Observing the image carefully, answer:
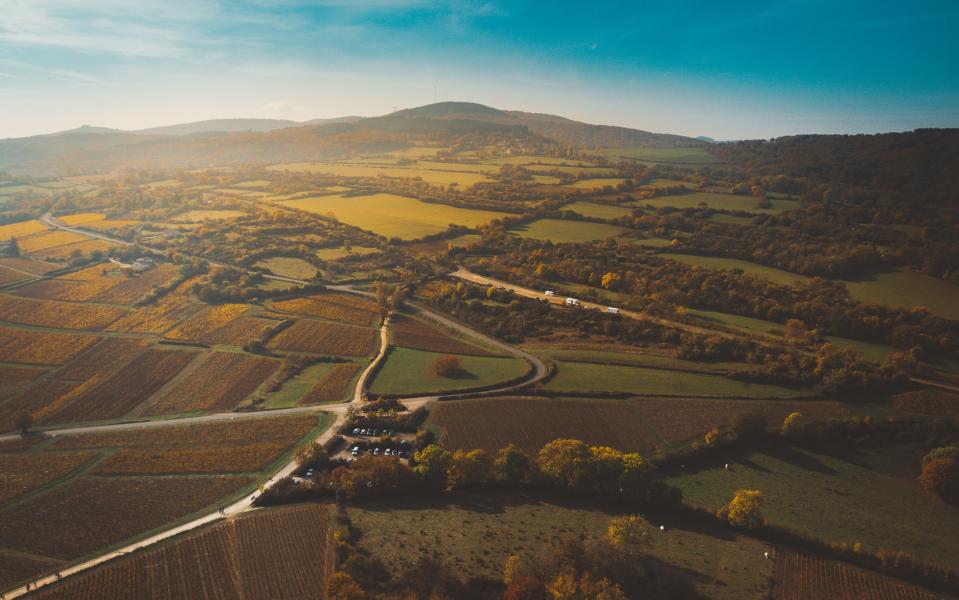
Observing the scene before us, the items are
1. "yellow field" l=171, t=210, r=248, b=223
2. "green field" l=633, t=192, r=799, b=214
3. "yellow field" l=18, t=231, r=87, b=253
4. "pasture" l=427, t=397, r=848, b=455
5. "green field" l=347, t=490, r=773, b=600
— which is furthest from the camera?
"yellow field" l=171, t=210, r=248, b=223

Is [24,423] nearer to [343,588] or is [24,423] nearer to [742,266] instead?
[343,588]

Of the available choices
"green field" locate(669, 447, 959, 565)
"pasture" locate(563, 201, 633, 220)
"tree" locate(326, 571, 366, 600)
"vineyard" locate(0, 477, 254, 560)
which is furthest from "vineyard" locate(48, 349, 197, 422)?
"pasture" locate(563, 201, 633, 220)

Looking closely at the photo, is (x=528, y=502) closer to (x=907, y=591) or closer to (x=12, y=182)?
(x=907, y=591)

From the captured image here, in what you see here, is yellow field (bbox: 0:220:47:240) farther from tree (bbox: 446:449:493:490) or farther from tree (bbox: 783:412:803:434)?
tree (bbox: 783:412:803:434)

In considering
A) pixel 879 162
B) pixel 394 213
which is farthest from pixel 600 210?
pixel 879 162

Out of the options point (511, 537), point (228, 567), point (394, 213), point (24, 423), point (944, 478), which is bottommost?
point (228, 567)

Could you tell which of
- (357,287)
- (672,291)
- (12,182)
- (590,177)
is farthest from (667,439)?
(12,182)
